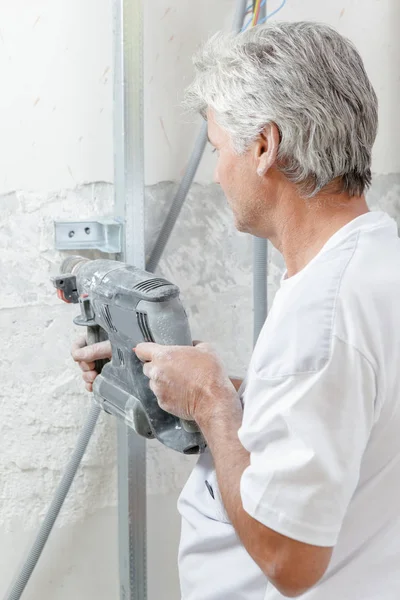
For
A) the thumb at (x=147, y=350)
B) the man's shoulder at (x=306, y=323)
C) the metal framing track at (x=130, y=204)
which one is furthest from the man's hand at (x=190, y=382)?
the metal framing track at (x=130, y=204)

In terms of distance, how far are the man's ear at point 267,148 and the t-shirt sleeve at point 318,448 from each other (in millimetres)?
247

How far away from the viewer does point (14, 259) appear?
1263 millimetres

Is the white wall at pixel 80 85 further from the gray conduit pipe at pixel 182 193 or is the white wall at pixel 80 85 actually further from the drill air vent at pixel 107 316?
the drill air vent at pixel 107 316

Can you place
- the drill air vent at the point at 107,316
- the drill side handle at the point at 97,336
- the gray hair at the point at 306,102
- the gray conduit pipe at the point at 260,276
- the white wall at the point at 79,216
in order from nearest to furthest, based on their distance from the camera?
the gray hair at the point at 306,102, the drill air vent at the point at 107,316, the drill side handle at the point at 97,336, the white wall at the point at 79,216, the gray conduit pipe at the point at 260,276

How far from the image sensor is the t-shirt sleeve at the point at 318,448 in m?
0.61

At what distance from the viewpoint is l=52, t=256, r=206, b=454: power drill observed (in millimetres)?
Answer: 925

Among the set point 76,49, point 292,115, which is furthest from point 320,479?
point 76,49

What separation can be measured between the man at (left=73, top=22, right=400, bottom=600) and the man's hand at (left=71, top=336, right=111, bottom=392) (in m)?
0.22

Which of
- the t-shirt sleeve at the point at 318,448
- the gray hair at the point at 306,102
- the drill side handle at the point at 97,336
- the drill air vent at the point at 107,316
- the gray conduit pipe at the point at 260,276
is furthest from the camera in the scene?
the gray conduit pipe at the point at 260,276

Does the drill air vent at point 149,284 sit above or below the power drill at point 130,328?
above

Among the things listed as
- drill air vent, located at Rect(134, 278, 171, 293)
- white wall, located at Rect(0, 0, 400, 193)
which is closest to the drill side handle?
drill air vent, located at Rect(134, 278, 171, 293)

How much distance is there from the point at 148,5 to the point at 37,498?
103cm

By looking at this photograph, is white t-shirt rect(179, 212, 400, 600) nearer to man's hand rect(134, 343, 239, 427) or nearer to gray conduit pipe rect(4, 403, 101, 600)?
man's hand rect(134, 343, 239, 427)

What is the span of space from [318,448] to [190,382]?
0.23 m
